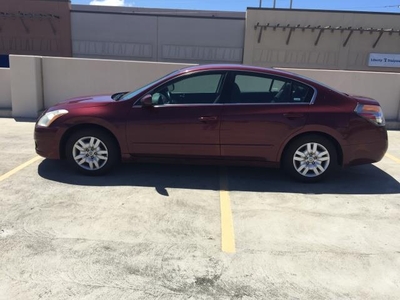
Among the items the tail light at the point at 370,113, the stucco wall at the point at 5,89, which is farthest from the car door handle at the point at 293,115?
the stucco wall at the point at 5,89

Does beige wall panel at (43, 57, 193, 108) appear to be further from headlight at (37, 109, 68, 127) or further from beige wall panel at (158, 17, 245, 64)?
beige wall panel at (158, 17, 245, 64)

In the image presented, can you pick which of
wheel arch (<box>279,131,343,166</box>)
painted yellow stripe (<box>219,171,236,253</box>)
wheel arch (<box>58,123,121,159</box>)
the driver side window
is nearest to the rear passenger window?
the driver side window

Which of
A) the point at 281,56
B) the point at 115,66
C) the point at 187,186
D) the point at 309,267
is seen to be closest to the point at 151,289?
the point at 309,267

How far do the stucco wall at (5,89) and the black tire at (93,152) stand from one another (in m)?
6.02

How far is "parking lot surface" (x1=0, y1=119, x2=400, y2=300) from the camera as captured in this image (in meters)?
2.92

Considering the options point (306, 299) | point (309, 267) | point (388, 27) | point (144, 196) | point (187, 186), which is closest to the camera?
point (306, 299)

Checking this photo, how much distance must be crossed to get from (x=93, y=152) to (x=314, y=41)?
24.0 metres

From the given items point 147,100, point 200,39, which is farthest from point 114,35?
point 147,100

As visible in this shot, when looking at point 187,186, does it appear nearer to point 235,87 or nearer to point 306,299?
point 235,87

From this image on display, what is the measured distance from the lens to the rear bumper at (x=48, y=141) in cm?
513

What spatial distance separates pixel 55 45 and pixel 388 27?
23.1 metres

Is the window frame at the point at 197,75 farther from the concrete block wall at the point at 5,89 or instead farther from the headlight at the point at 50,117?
the concrete block wall at the point at 5,89

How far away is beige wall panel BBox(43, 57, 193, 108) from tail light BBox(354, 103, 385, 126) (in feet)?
18.2

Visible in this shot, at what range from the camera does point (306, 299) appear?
9.15 feet
